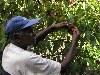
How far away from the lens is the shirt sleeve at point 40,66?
3383mm

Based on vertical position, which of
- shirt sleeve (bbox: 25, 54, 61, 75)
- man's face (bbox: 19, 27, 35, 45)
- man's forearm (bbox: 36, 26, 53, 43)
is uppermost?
man's face (bbox: 19, 27, 35, 45)

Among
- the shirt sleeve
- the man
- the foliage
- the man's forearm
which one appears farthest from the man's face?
the foliage

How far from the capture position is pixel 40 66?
3420 mm

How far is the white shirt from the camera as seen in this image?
3.38m

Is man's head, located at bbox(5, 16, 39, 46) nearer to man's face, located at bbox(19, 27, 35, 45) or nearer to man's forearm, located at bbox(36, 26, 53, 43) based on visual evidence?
man's face, located at bbox(19, 27, 35, 45)

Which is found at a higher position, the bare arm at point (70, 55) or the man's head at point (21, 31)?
the man's head at point (21, 31)

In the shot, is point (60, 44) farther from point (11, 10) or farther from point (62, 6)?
point (11, 10)

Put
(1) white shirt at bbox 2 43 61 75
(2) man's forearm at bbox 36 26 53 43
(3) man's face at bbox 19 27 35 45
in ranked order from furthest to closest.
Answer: (2) man's forearm at bbox 36 26 53 43 < (3) man's face at bbox 19 27 35 45 < (1) white shirt at bbox 2 43 61 75

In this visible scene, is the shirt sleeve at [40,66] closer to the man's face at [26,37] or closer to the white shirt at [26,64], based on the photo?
the white shirt at [26,64]

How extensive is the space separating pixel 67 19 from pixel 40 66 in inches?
56.0

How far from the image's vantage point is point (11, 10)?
522 centimetres

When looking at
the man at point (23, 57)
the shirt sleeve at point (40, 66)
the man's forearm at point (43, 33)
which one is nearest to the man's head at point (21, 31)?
the man at point (23, 57)

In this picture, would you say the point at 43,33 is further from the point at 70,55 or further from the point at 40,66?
the point at 40,66

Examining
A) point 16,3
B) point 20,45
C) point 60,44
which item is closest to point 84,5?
point 60,44
